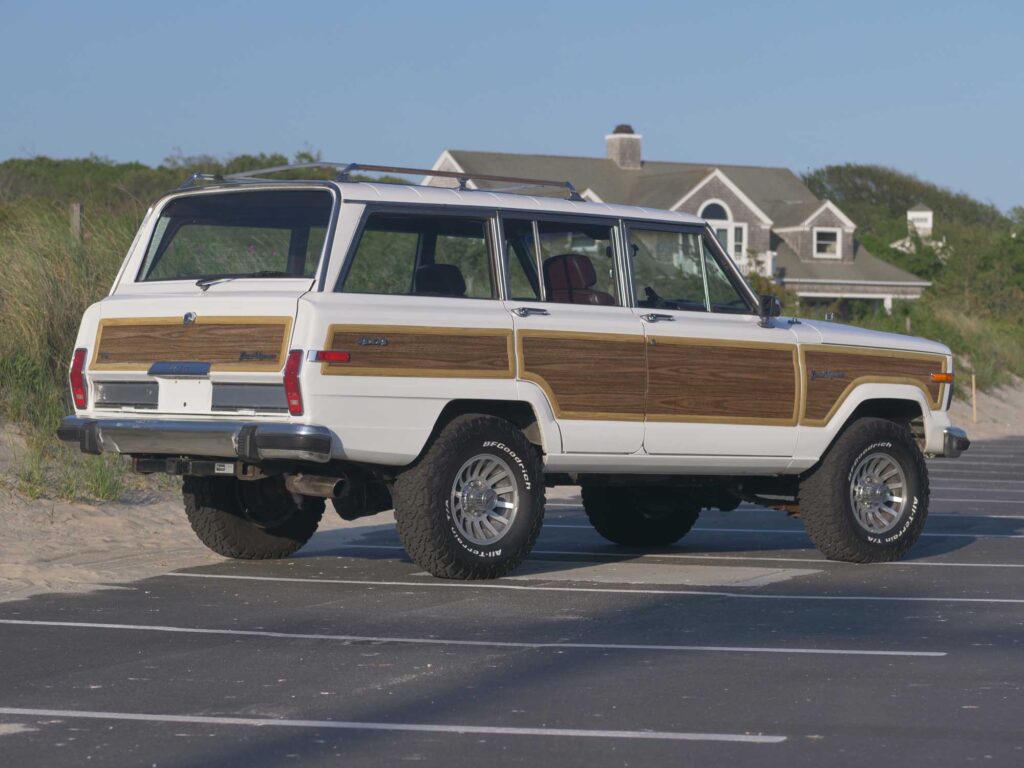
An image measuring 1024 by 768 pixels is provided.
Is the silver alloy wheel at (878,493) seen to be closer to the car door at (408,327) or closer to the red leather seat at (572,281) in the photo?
the red leather seat at (572,281)

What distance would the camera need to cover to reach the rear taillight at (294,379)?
992 centimetres

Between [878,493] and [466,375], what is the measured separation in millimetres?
3357

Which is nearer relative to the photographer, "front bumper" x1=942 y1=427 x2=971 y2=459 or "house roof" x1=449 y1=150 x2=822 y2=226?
"front bumper" x1=942 y1=427 x2=971 y2=459

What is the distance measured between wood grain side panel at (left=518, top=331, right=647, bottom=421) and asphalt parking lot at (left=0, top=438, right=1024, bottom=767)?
3.45 ft

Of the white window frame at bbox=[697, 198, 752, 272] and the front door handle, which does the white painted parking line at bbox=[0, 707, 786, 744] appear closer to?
the front door handle

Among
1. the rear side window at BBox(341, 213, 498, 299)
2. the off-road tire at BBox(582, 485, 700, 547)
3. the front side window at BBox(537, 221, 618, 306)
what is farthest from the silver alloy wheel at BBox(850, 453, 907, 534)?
the rear side window at BBox(341, 213, 498, 299)

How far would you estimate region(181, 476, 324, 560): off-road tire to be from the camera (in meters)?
11.7

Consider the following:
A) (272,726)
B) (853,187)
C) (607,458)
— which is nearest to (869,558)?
(607,458)

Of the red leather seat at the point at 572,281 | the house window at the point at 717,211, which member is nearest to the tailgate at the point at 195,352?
the red leather seat at the point at 572,281

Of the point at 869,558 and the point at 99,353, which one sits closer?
the point at 99,353

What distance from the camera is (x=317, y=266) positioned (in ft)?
33.8

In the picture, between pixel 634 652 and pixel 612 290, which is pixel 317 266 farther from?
pixel 634 652

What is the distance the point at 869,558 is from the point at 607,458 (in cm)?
214

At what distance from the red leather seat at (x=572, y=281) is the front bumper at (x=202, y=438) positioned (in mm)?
2010
